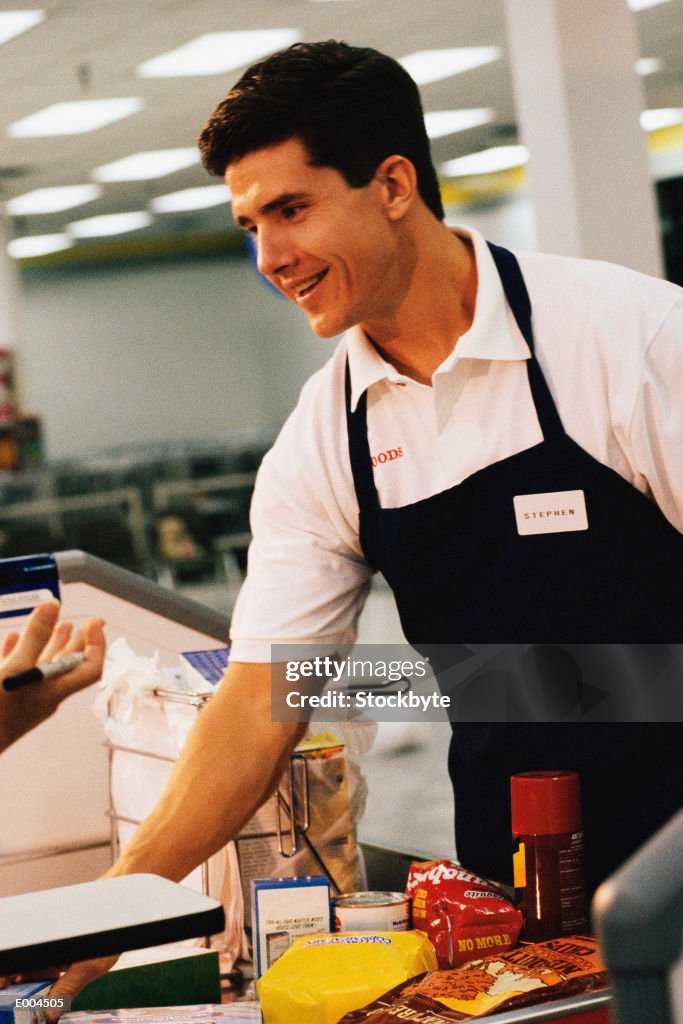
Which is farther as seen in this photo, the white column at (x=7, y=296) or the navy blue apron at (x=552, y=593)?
the white column at (x=7, y=296)

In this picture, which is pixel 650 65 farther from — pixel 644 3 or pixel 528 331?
pixel 528 331

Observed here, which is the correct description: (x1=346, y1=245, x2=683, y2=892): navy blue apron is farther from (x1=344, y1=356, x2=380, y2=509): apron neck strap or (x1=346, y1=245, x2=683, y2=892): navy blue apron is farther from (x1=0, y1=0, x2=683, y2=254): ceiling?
(x1=0, y1=0, x2=683, y2=254): ceiling

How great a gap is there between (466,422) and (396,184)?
26 cm

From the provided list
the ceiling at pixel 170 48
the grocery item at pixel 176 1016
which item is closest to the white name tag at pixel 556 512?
the grocery item at pixel 176 1016

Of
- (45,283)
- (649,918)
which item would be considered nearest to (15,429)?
(45,283)

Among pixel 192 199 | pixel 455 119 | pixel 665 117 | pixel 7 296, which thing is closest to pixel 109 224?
pixel 192 199

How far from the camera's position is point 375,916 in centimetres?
129

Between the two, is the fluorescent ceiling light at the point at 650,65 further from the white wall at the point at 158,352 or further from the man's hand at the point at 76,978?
the man's hand at the point at 76,978

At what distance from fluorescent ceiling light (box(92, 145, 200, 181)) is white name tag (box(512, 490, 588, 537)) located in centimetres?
1031

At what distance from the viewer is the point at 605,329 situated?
131 centimetres

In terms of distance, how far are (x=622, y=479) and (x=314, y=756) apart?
0.49 meters

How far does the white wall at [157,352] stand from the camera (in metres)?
17.9

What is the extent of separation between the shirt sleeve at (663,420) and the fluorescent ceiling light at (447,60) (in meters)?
7.61

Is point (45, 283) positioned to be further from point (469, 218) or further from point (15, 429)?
point (469, 218)
